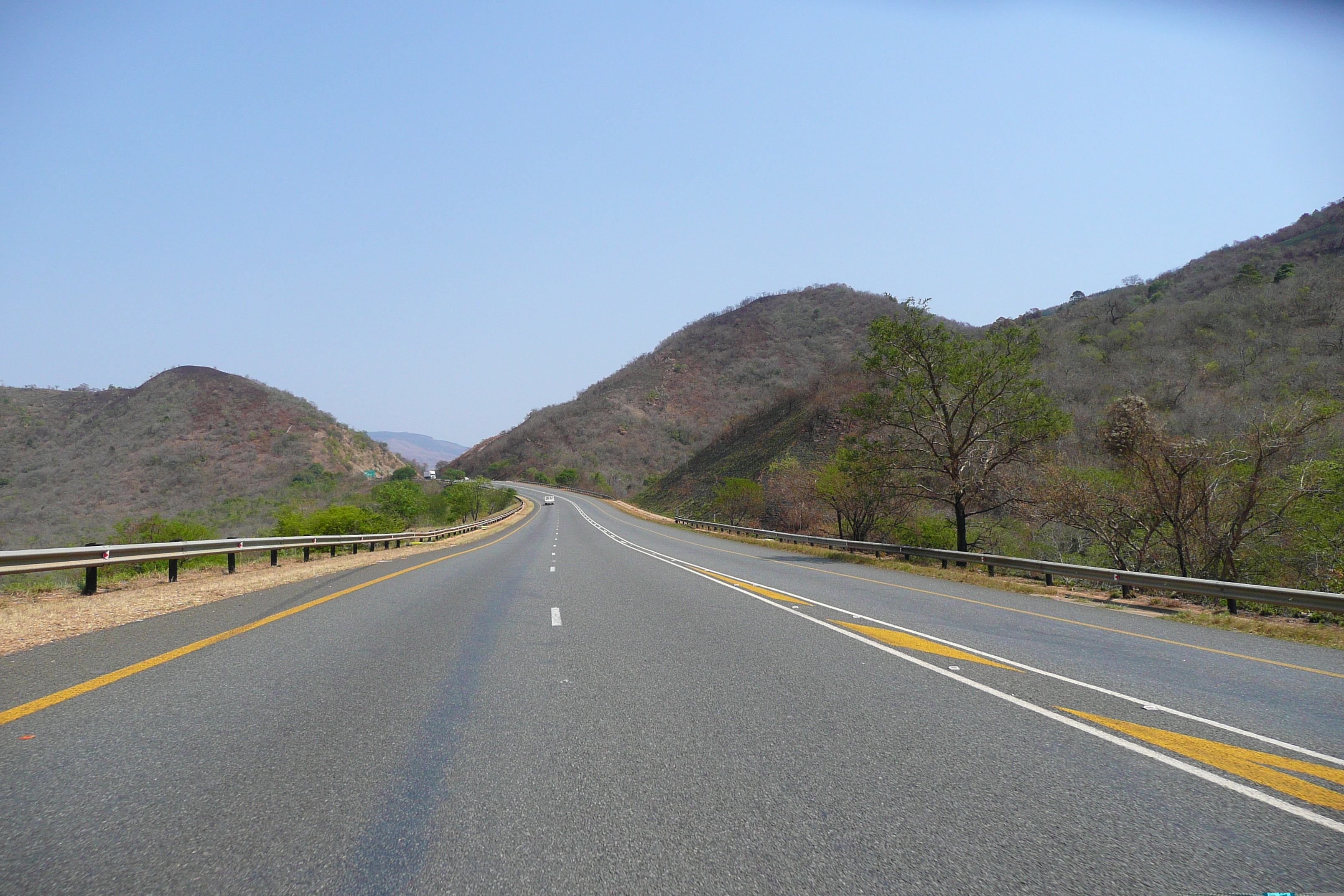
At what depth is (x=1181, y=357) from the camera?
178 ft

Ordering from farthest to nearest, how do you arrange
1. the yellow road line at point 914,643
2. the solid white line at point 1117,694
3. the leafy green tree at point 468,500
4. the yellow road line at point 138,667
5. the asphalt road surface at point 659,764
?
the leafy green tree at point 468,500 < the yellow road line at point 914,643 < the yellow road line at point 138,667 < the solid white line at point 1117,694 < the asphalt road surface at point 659,764

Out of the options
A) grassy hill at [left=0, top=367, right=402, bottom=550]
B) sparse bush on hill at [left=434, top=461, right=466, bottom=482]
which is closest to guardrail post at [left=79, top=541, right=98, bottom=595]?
grassy hill at [left=0, top=367, right=402, bottom=550]

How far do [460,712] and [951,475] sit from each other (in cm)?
2458

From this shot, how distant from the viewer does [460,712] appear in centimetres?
519

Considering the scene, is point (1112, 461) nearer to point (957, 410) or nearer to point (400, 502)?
point (957, 410)

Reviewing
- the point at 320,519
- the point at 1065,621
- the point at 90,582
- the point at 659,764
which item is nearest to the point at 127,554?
the point at 90,582

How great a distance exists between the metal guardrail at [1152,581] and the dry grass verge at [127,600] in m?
17.5

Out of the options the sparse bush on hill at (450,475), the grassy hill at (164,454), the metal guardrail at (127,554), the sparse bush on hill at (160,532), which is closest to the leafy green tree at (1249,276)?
the metal guardrail at (127,554)

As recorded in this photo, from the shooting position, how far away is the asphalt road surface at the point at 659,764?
115 inches

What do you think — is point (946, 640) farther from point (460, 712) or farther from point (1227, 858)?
point (460, 712)

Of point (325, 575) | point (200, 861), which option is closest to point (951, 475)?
point (325, 575)

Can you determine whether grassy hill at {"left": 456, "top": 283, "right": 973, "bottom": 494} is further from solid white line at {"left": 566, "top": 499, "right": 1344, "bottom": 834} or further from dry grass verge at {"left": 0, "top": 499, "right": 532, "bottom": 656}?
solid white line at {"left": 566, "top": 499, "right": 1344, "bottom": 834}

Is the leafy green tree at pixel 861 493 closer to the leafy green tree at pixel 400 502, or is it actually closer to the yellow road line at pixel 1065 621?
the yellow road line at pixel 1065 621

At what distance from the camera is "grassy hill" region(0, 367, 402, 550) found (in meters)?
53.2
